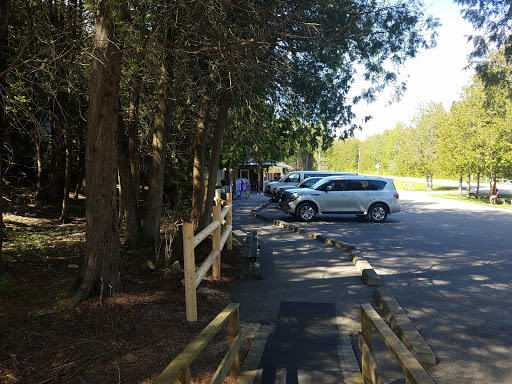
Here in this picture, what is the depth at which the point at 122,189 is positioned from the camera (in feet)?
31.3

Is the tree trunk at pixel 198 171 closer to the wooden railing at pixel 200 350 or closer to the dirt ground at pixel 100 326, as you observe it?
the dirt ground at pixel 100 326

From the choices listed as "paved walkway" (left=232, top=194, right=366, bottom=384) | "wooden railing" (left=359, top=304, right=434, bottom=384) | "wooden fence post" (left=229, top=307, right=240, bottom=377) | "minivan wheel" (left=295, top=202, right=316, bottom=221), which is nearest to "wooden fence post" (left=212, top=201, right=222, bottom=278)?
"paved walkway" (left=232, top=194, right=366, bottom=384)

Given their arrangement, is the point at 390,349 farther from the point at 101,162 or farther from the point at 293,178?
the point at 293,178

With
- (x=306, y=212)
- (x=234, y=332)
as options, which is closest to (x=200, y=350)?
(x=234, y=332)

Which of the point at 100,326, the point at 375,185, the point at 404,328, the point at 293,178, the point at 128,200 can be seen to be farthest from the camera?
the point at 293,178

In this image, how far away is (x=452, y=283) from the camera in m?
7.96

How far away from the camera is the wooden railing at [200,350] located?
210 centimetres

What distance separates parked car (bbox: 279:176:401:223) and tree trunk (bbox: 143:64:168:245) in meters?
9.76

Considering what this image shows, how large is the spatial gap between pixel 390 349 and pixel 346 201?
1590cm

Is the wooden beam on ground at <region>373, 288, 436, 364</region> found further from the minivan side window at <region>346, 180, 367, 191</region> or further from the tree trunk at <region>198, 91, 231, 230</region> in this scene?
the minivan side window at <region>346, 180, 367, 191</region>

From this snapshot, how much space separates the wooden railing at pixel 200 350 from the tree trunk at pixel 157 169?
18.2 feet

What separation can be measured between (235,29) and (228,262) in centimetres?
492

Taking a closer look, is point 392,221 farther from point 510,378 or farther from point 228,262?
point 510,378

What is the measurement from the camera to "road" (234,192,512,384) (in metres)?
4.64
